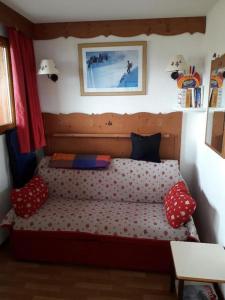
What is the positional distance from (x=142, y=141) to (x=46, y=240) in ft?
4.76

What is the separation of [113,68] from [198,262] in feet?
7.09

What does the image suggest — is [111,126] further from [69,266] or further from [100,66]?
[69,266]

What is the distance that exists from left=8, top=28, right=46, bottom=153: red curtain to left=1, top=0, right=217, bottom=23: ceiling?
30 cm

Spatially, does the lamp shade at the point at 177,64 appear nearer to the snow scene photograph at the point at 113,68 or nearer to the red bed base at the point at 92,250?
the snow scene photograph at the point at 113,68

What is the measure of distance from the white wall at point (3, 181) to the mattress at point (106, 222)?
26 cm

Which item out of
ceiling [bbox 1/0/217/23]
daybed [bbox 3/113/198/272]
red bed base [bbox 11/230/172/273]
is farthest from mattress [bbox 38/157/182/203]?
ceiling [bbox 1/0/217/23]

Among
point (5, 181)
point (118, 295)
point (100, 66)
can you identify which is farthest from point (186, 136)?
point (5, 181)

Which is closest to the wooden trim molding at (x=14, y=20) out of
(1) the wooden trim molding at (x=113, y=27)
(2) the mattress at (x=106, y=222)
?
(1) the wooden trim molding at (x=113, y=27)

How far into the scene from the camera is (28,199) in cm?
227

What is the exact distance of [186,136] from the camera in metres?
2.84

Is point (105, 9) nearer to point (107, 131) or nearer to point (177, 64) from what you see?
point (177, 64)

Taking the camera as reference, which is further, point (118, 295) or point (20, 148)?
point (20, 148)

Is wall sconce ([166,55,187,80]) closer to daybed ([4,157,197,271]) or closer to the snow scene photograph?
the snow scene photograph

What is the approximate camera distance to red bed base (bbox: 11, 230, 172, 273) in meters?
2.09
